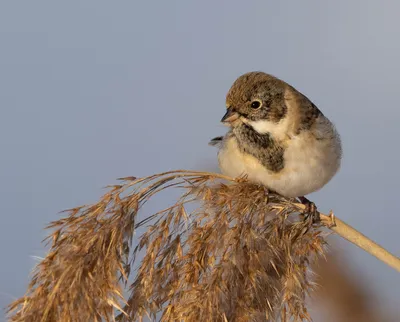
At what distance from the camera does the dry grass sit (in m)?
1.91

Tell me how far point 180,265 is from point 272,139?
3.75ft

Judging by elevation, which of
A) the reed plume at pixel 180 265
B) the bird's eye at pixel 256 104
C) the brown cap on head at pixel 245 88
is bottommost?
the reed plume at pixel 180 265

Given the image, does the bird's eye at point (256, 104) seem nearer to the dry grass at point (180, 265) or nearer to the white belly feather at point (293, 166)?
the white belly feather at point (293, 166)

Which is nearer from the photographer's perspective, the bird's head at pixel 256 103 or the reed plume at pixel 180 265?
the reed plume at pixel 180 265

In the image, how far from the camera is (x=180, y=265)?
2.07m

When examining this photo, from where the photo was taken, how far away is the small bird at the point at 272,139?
117 inches

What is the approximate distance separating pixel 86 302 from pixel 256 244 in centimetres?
64

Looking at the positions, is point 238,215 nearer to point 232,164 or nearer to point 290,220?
point 290,220

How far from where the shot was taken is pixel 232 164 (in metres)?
3.10

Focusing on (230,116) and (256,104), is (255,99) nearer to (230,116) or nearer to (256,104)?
(256,104)

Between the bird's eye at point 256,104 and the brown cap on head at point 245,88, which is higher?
the brown cap on head at point 245,88

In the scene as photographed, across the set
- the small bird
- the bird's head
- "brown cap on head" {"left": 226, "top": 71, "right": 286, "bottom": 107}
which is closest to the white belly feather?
the small bird

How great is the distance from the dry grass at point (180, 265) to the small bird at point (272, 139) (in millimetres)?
699

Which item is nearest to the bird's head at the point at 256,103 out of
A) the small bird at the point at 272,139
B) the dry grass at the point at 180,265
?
the small bird at the point at 272,139
